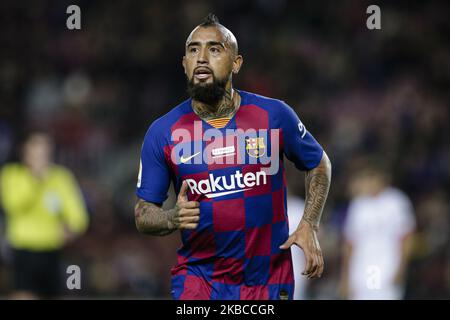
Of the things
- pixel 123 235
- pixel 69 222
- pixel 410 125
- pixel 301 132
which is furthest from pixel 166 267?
pixel 301 132

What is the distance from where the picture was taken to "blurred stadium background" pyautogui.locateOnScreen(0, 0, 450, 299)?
37.6ft

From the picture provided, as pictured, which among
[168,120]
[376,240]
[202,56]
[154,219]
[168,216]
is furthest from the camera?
[376,240]

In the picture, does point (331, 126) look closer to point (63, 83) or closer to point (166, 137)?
point (63, 83)

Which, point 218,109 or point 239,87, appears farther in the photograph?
point 239,87

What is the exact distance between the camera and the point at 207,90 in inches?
210

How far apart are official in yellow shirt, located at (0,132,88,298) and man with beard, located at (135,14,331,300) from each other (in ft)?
14.5

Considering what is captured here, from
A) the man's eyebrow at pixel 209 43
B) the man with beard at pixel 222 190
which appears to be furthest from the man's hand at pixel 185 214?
the man's eyebrow at pixel 209 43

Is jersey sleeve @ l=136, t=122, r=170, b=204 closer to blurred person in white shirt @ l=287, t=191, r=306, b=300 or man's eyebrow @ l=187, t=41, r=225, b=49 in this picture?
man's eyebrow @ l=187, t=41, r=225, b=49

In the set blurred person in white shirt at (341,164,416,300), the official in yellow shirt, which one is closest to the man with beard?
blurred person in white shirt at (341,164,416,300)

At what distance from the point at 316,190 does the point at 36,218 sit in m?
4.70

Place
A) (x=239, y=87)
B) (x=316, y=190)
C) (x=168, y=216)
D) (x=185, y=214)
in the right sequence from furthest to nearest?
(x=239, y=87) < (x=316, y=190) < (x=168, y=216) < (x=185, y=214)

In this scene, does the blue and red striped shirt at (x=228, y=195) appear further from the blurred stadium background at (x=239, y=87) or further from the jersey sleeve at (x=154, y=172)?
the blurred stadium background at (x=239, y=87)

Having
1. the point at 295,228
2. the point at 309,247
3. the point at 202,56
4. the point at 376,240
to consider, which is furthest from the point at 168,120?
the point at 376,240

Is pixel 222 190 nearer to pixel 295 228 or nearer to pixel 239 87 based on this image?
pixel 295 228
